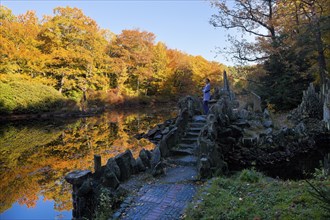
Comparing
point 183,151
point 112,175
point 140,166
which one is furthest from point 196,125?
point 112,175

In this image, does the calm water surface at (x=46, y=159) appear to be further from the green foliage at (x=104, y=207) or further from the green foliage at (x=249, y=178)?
the green foliage at (x=249, y=178)

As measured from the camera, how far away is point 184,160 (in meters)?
8.21

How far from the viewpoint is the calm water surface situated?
25.5 feet

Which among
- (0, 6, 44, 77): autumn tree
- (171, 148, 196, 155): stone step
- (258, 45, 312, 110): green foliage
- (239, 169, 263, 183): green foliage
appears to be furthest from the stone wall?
Answer: (0, 6, 44, 77): autumn tree

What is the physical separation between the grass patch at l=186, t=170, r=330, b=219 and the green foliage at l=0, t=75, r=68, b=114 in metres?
25.9

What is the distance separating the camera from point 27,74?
3055 centimetres

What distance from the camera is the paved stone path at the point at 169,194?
5.27 m

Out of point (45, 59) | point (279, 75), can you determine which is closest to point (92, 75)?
point (45, 59)

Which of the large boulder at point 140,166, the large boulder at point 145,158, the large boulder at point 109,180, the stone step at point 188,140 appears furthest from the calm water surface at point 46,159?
the stone step at point 188,140

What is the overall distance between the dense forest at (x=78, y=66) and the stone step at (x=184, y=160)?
23299mm

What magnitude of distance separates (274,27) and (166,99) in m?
26.5

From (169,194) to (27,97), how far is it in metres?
26.0

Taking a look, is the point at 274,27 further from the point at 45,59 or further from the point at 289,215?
the point at 45,59

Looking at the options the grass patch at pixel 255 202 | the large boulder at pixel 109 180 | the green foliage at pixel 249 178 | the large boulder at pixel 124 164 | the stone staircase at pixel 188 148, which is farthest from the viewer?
the stone staircase at pixel 188 148
